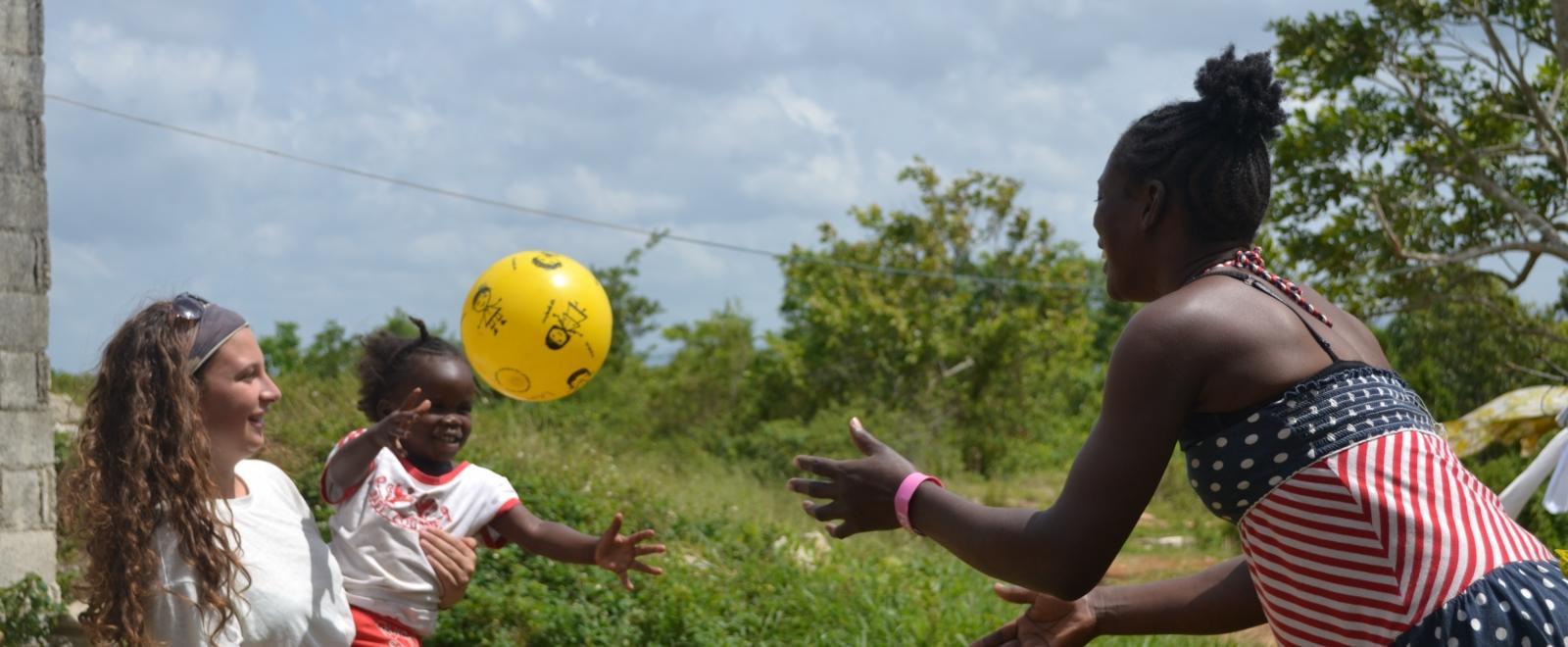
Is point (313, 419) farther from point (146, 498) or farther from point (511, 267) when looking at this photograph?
point (146, 498)

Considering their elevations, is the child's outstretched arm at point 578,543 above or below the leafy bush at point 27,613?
above

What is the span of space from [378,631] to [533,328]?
41.6 inches

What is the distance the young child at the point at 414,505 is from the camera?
4117 millimetres

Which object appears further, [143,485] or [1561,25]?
[1561,25]

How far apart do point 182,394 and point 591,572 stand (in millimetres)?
4783

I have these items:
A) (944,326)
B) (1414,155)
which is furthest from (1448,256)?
(944,326)

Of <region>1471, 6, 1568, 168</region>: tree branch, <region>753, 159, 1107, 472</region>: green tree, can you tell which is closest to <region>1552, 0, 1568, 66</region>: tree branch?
<region>1471, 6, 1568, 168</region>: tree branch

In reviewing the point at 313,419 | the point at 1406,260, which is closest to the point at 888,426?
the point at 1406,260

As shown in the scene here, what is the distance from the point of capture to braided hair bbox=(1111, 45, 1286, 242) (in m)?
2.23

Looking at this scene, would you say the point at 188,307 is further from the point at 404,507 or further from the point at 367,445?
the point at 404,507

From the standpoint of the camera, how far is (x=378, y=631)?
13.4 feet

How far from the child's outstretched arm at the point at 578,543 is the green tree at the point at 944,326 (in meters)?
14.6

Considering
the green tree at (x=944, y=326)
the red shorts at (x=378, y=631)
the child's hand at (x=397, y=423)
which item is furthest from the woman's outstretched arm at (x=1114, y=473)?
the green tree at (x=944, y=326)

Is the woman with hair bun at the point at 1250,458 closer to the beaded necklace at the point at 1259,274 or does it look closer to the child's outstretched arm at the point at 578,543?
the beaded necklace at the point at 1259,274
